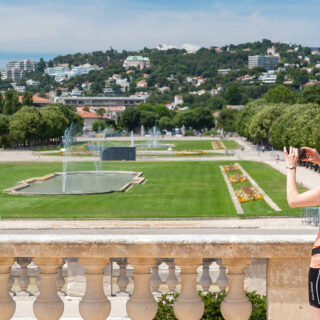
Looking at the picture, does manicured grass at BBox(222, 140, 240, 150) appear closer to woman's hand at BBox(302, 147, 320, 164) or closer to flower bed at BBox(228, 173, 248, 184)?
flower bed at BBox(228, 173, 248, 184)

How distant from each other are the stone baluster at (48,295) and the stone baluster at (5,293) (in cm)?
24

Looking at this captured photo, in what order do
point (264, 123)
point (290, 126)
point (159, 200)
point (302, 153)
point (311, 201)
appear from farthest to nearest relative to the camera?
point (264, 123) < point (290, 126) < point (159, 200) < point (302, 153) < point (311, 201)

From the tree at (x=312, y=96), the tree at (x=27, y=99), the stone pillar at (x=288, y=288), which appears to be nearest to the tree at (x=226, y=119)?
the tree at (x=312, y=96)

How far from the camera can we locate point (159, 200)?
40594mm

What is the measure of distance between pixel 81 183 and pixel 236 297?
47.1 metres

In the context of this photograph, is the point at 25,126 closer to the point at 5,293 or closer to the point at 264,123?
the point at 264,123

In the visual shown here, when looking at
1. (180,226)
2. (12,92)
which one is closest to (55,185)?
(180,226)

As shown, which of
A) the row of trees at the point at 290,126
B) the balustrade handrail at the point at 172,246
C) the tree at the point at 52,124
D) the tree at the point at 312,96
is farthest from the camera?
the tree at the point at 312,96

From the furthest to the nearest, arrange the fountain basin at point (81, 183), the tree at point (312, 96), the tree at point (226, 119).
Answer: the tree at point (226, 119) → the tree at point (312, 96) → the fountain basin at point (81, 183)

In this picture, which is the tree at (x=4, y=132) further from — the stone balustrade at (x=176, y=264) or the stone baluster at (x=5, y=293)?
the stone balustrade at (x=176, y=264)

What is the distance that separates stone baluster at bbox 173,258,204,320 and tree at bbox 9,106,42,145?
10638cm

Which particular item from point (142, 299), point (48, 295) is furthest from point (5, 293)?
point (142, 299)

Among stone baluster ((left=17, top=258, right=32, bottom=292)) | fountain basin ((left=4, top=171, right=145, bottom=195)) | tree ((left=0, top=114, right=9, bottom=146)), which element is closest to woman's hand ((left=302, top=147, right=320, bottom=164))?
stone baluster ((left=17, top=258, right=32, bottom=292))

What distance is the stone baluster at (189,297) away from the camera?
6207 mm
